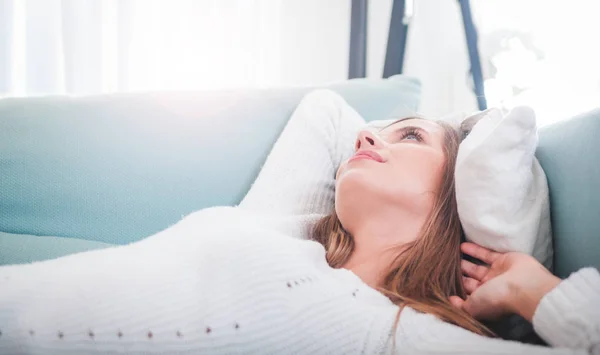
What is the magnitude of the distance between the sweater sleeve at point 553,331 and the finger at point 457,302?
9 cm

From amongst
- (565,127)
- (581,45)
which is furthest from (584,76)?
(565,127)

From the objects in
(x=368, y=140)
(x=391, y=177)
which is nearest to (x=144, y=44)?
(x=368, y=140)

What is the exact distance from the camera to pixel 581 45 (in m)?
1.80

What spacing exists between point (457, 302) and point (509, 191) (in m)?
0.19

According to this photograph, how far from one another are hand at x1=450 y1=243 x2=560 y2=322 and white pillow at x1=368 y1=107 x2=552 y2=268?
3 centimetres

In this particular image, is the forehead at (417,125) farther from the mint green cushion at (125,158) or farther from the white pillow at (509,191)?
the mint green cushion at (125,158)

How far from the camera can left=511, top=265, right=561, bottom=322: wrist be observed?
565 mm

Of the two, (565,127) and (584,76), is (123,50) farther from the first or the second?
(584,76)

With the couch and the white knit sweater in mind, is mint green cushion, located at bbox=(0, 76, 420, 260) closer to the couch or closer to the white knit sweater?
the couch

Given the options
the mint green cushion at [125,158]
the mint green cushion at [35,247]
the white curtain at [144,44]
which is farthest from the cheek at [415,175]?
the white curtain at [144,44]

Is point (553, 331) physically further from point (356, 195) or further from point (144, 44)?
point (144, 44)

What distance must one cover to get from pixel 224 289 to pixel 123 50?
1669 millimetres

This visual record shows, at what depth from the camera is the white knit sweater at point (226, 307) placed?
1.78ft

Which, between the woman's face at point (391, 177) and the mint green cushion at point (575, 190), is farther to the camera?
the woman's face at point (391, 177)
